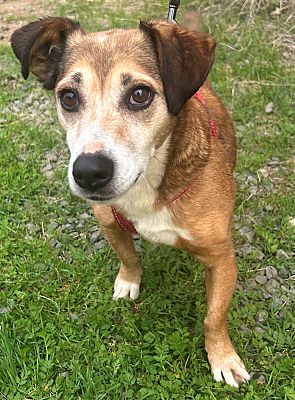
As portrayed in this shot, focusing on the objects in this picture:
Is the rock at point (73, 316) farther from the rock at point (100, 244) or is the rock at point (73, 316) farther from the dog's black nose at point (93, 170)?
the dog's black nose at point (93, 170)

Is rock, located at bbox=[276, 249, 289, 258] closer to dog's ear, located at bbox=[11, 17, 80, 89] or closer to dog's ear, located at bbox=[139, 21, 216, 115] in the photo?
dog's ear, located at bbox=[139, 21, 216, 115]

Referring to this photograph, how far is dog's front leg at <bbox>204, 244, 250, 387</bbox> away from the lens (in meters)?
3.26

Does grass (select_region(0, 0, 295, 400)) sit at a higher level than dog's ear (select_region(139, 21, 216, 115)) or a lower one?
lower

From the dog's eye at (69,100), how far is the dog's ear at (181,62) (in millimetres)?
462

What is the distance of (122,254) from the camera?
378cm

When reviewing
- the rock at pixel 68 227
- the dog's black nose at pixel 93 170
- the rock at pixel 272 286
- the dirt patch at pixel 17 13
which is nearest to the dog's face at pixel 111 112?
the dog's black nose at pixel 93 170

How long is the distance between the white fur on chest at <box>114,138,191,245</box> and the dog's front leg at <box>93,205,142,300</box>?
10.2 inches

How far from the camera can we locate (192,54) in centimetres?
270

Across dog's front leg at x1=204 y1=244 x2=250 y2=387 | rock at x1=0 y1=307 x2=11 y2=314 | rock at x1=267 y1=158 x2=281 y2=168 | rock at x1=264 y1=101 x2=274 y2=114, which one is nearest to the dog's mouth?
dog's front leg at x1=204 y1=244 x2=250 y2=387

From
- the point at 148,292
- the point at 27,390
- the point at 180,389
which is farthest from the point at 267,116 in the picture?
the point at 27,390

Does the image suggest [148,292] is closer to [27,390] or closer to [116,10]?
[27,390]

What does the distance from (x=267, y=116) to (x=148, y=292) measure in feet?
7.90

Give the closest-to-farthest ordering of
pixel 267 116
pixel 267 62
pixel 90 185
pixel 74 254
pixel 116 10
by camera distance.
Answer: pixel 90 185 < pixel 74 254 < pixel 267 116 < pixel 267 62 < pixel 116 10

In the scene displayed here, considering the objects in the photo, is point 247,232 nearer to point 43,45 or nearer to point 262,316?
point 262,316
